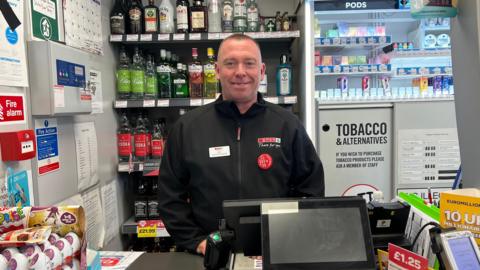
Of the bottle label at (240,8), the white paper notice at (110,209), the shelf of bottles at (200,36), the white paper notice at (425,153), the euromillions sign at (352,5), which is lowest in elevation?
the white paper notice at (110,209)

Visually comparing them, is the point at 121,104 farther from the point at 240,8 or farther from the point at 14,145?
the point at 14,145

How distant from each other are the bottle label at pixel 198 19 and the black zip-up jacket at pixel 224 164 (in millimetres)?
1217

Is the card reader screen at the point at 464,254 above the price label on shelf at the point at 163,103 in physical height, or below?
below

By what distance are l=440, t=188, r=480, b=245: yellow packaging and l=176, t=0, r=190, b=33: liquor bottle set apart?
2246 millimetres

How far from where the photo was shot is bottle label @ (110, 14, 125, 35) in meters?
2.91

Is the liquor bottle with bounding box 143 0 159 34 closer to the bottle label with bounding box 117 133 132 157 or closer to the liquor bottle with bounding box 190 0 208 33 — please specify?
the liquor bottle with bounding box 190 0 208 33

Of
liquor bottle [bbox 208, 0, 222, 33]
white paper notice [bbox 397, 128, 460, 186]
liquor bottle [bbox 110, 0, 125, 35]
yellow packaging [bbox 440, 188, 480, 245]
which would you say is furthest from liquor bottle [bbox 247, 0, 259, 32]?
yellow packaging [bbox 440, 188, 480, 245]

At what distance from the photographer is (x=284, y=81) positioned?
295 centimetres

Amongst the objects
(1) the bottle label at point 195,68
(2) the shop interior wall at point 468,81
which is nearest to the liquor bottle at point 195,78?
(1) the bottle label at point 195,68

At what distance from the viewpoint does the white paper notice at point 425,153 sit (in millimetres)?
3158

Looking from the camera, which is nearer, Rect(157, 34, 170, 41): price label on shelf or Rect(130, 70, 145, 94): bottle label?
Rect(157, 34, 170, 41): price label on shelf

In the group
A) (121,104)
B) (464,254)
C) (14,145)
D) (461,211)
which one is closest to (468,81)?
(461,211)

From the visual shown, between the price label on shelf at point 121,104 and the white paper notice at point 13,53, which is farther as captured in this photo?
the price label on shelf at point 121,104

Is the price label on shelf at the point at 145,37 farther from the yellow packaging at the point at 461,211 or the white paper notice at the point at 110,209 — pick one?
the yellow packaging at the point at 461,211
